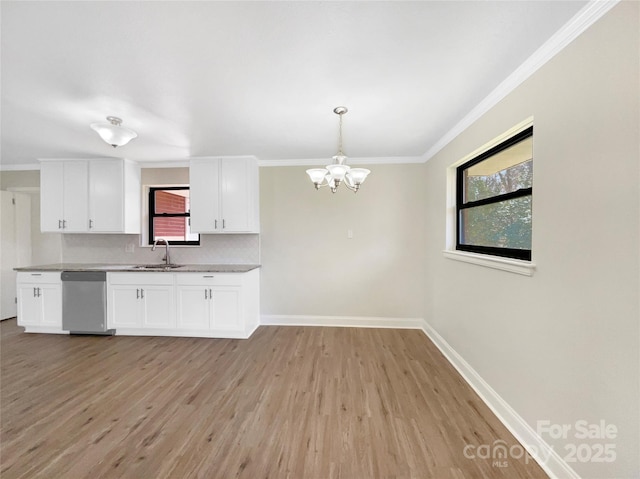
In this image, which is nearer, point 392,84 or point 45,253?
point 392,84

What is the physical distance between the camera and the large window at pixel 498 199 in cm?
186

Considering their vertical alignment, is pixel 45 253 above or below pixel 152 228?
below

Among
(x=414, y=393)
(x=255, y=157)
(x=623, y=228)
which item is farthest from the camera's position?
(x=255, y=157)

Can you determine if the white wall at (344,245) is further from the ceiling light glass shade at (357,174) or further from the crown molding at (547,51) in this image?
the ceiling light glass shade at (357,174)

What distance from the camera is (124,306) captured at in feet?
11.4

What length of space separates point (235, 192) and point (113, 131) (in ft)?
5.10

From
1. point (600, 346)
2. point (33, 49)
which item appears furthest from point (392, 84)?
point (33, 49)

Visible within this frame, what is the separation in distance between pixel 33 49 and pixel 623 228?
3.27 m

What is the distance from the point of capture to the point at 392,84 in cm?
191

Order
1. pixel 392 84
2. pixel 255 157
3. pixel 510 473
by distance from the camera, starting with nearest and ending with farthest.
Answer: pixel 510 473, pixel 392 84, pixel 255 157

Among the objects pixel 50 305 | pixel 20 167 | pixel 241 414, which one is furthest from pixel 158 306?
pixel 20 167

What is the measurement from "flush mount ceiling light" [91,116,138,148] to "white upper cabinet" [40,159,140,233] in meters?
1.62

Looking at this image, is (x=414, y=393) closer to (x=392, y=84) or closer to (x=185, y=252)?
(x=392, y=84)

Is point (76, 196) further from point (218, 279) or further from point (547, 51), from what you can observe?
point (547, 51)
